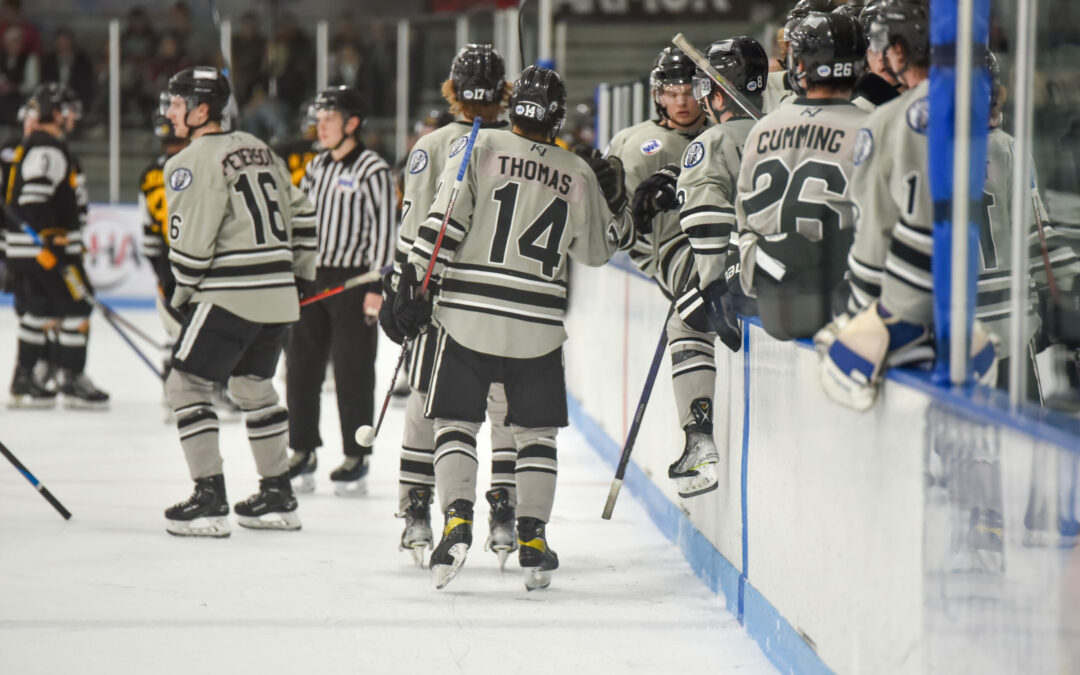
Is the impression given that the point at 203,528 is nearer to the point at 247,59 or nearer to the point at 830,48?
the point at 830,48

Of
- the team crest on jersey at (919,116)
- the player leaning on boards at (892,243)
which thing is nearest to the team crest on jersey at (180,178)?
the player leaning on boards at (892,243)

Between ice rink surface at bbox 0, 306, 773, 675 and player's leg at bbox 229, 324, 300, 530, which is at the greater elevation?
player's leg at bbox 229, 324, 300, 530

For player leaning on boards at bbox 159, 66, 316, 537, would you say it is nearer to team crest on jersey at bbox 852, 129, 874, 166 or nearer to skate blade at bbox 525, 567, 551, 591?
skate blade at bbox 525, 567, 551, 591

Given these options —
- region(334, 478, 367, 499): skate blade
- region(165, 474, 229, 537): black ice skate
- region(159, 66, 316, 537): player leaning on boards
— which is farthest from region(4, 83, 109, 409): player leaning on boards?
region(165, 474, 229, 537): black ice skate

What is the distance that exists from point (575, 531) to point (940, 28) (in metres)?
2.56

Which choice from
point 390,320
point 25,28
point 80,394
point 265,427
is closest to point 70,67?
point 25,28

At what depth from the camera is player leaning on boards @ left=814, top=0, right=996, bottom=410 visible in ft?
7.53

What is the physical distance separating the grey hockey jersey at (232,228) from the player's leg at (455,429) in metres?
0.81

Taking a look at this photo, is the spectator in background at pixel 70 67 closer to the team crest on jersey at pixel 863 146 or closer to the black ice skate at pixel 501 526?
the black ice skate at pixel 501 526

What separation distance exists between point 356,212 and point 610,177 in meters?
1.51

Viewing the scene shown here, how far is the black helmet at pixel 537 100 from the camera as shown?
3.65 metres

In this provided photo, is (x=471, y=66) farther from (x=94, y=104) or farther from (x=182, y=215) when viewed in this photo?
(x=94, y=104)

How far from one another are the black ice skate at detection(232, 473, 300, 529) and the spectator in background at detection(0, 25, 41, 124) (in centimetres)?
922

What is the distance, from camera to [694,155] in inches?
138
